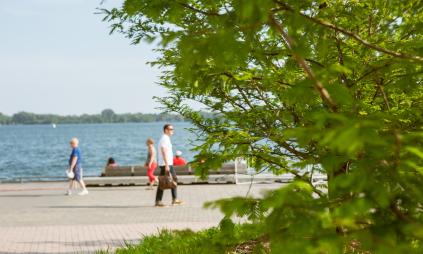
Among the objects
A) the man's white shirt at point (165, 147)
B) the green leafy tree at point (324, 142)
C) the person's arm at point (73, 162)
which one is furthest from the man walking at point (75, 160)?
the green leafy tree at point (324, 142)

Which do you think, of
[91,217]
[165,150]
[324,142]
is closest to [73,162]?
[91,217]

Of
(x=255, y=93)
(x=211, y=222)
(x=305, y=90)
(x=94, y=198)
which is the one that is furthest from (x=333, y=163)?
(x=94, y=198)

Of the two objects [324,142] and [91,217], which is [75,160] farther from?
[324,142]

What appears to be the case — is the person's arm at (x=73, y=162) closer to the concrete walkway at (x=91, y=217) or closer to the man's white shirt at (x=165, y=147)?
the concrete walkway at (x=91, y=217)

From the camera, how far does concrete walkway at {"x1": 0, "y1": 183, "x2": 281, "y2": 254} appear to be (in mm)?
10922

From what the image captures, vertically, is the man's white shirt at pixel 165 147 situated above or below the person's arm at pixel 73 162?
above

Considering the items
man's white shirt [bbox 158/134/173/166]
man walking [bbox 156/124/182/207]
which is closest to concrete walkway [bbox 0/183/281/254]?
man walking [bbox 156/124/182/207]

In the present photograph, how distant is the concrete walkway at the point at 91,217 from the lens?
10.9 meters

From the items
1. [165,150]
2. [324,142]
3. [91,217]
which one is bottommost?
[91,217]

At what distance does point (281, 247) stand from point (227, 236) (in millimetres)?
1740

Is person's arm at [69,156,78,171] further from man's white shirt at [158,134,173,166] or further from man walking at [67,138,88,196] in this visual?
man's white shirt at [158,134,173,166]

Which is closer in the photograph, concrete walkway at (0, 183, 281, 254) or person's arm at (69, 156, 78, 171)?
concrete walkway at (0, 183, 281, 254)

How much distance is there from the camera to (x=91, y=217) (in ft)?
48.3

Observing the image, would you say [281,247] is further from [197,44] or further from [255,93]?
[255,93]
